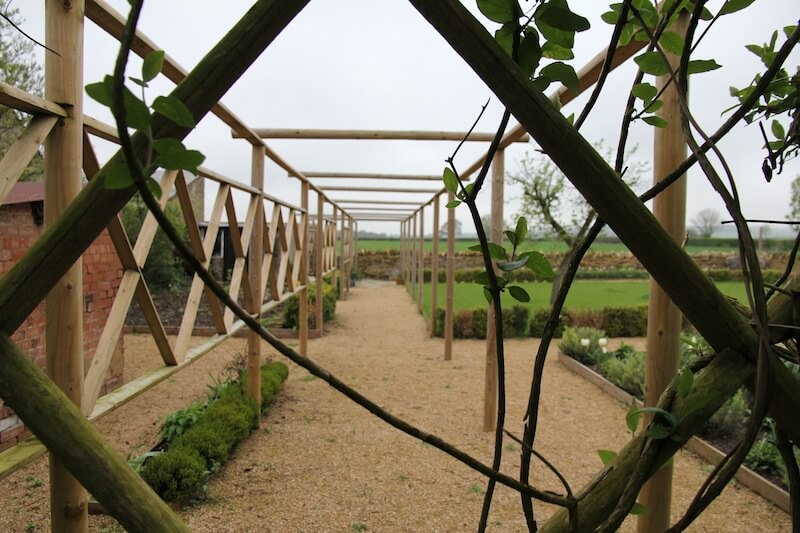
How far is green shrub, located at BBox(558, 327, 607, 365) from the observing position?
23.4 ft

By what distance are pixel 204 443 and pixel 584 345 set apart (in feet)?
18.2

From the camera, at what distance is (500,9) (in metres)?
0.47

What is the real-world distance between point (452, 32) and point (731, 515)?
12.7 ft

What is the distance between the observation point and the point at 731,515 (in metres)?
3.15

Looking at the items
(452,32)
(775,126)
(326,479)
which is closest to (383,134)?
(326,479)

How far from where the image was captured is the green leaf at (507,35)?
485 mm

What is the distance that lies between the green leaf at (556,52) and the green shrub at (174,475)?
10.6 ft

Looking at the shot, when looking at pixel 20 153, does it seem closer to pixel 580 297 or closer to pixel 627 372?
pixel 627 372

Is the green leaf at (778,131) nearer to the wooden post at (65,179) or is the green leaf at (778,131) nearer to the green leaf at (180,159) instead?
the green leaf at (180,159)

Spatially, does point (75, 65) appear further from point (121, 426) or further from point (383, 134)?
point (121, 426)

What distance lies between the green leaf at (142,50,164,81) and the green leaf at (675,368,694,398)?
21.8 inches

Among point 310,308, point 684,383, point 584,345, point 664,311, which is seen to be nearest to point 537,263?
point 684,383

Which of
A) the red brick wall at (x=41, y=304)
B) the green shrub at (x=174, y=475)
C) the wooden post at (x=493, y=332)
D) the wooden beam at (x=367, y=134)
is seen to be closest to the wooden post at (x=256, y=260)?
the wooden beam at (x=367, y=134)

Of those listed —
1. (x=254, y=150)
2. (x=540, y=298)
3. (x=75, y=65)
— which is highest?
(x=254, y=150)
